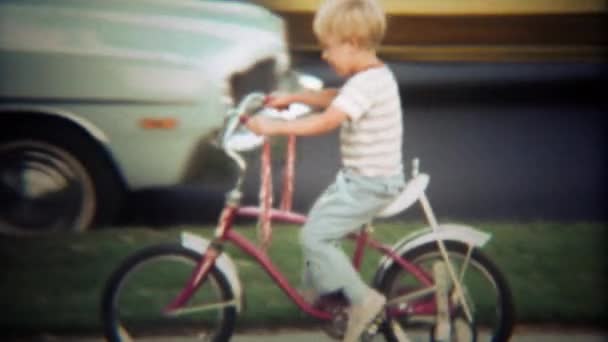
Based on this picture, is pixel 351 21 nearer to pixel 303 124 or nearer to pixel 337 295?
pixel 303 124

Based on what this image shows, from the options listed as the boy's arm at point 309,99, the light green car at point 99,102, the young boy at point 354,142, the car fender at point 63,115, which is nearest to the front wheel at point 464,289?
the young boy at point 354,142

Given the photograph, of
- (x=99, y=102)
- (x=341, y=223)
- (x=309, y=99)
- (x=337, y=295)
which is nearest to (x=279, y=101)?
(x=309, y=99)

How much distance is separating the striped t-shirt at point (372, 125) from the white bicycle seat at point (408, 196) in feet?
0.25

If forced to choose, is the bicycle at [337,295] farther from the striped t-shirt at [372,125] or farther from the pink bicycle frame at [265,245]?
the striped t-shirt at [372,125]

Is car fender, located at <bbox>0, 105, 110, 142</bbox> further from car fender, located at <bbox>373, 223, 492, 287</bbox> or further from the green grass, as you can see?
car fender, located at <bbox>373, 223, 492, 287</bbox>

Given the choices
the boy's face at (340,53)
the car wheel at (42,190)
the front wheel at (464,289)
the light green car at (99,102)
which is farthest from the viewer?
the car wheel at (42,190)

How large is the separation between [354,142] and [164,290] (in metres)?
0.97

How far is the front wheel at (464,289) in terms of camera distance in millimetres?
4098

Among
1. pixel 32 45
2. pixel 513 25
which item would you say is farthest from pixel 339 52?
pixel 513 25

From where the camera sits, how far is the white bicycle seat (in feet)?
13.2

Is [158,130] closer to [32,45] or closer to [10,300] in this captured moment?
[32,45]

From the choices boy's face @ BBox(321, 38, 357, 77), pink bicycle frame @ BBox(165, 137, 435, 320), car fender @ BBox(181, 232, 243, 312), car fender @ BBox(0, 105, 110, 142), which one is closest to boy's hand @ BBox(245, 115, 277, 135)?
pink bicycle frame @ BBox(165, 137, 435, 320)

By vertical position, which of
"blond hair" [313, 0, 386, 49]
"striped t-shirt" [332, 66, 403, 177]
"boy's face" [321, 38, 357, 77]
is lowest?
"striped t-shirt" [332, 66, 403, 177]

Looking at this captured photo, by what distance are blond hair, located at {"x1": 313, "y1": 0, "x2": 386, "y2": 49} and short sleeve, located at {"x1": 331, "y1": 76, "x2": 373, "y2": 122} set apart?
16 cm
